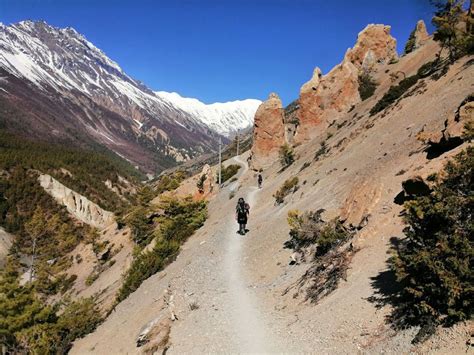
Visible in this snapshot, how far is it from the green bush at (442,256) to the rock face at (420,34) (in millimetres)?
59814

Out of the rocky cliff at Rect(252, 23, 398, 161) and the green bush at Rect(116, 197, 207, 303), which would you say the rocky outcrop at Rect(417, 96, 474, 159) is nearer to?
the green bush at Rect(116, 197, 207, 303)

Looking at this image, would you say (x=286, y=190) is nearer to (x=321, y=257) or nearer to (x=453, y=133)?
(x=321, y=257)

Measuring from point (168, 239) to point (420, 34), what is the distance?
172 ft

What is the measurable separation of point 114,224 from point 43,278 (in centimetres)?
2343

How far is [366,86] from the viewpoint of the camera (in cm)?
5506

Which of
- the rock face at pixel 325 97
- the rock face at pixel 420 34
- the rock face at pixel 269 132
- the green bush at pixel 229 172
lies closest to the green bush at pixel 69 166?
the green bush at pixel 229 172

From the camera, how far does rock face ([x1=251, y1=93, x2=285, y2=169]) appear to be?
55.9m

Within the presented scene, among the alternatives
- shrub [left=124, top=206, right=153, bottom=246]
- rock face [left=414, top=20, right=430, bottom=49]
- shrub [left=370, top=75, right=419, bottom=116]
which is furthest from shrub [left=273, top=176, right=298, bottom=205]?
rock face [left=414, top=20, right=430, bottom=49]

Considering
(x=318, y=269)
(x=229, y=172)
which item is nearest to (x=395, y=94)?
(x=318, y=269)

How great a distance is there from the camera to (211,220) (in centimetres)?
3450

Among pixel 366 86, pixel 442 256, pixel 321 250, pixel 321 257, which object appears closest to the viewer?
pixel 442 256

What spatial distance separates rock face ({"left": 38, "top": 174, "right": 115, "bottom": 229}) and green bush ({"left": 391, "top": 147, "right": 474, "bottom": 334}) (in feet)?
333

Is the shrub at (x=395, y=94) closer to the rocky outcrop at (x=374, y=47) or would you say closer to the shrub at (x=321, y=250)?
the rocky outcrop at (x=374, y=47)

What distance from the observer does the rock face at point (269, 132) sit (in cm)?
5594
